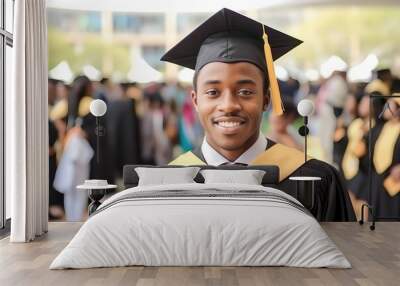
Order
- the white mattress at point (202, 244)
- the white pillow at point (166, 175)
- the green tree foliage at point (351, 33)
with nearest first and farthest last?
the white mattress at point (202, 244), the white pillow at point (166, 175), the green tree foliage at point (351, 33)

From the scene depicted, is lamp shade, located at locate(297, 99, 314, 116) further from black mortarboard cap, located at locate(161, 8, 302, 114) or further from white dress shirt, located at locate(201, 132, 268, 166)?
white dress shirt, located at locate(201, 132, 268, 166)

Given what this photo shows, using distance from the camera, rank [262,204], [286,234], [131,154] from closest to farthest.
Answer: [286,234] → [262,204] → [131,154]

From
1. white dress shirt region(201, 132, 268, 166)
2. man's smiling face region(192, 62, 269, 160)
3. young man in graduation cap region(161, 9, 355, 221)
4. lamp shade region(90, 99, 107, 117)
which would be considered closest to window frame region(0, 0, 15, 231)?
lamp shade region(90, 99, 107, 117)

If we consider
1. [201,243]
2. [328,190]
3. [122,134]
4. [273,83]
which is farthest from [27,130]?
[328,190]

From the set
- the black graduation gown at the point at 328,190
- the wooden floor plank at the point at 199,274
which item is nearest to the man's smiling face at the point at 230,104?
the black graduation gown at the point at 328,190

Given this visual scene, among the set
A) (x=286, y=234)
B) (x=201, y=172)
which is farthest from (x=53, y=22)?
(x=286, y=234)

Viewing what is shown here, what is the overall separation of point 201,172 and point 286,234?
2.43 m

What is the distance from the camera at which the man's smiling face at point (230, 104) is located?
6.82m

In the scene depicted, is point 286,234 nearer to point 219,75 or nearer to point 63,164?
point 219,75

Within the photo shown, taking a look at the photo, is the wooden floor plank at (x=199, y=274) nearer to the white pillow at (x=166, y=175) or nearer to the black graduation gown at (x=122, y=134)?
the white pillow at (x=166, y=175)

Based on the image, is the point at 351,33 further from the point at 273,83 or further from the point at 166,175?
the point at 166,175

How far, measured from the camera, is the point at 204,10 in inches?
280

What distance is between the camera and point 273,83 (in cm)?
691

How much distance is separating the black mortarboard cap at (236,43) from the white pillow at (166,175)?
1262 mm
